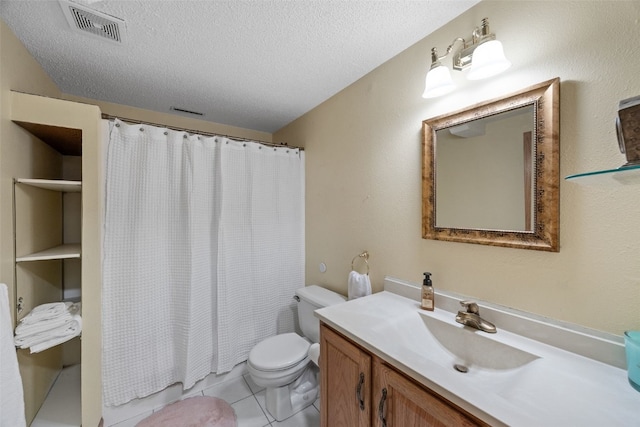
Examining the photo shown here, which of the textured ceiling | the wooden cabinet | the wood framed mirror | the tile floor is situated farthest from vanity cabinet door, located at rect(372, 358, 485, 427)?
the textured ceiling

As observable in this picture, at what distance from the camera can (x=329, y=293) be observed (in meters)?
1.86

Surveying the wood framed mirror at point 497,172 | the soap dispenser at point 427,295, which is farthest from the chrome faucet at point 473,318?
the wood framed mirror at point 497,172

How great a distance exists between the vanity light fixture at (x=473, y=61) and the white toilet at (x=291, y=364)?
1.38 metres

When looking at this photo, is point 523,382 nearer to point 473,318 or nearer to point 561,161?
point 473,318

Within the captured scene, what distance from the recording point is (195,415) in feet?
5.37

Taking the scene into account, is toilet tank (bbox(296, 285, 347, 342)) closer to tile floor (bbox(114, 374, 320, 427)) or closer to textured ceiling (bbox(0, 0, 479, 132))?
tile floor (bbox(114, 374, 320, 427))

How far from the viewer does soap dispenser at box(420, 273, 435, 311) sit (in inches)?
47.2

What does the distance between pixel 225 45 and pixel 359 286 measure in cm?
157

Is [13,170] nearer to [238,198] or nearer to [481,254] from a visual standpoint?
[238,198]

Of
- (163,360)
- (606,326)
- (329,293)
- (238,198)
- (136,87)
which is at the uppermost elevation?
(136,87)

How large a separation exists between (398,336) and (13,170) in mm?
1948

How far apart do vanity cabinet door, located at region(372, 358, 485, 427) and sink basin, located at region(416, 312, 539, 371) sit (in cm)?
29

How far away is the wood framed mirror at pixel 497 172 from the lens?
2.98 feet

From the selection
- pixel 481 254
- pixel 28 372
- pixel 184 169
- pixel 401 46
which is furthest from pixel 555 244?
pixel 28 372
